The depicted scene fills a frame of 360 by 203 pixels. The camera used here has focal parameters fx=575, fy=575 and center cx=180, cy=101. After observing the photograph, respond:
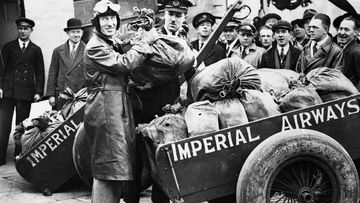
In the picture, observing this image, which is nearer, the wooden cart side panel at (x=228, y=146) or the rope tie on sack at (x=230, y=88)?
the wooden cart side panel at (x=228, y=146)

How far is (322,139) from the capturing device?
13.7ft

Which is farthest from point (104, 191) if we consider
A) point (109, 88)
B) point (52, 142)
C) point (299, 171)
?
point (52, 142)

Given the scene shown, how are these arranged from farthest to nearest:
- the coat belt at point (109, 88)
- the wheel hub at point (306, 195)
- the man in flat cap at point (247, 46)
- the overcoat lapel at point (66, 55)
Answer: the overcoat lapel at point (66, 55) → the man in flat cap at point (247, 46) → the coat belt at point (109, 88) → the wheel hub at point (306, 195)

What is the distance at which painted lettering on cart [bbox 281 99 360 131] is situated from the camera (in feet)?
14.1

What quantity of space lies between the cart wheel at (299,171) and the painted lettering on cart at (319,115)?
0.38 ft

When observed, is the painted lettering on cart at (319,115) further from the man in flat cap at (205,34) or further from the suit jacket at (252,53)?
the man in flat cap at (205,34)

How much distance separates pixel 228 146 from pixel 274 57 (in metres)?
3.16

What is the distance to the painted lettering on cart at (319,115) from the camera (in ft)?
14.1

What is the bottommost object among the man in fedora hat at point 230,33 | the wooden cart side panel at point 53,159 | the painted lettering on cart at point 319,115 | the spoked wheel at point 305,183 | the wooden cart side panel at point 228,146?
the wooden cart side panel at point 53,159

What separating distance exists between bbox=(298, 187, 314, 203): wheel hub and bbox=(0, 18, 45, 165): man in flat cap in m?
5.22

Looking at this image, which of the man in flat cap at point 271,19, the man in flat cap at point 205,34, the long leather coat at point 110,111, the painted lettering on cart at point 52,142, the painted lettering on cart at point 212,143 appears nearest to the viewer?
the painted lettering on cart at point 212,143

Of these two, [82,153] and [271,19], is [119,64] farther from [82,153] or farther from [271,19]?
[271,19]

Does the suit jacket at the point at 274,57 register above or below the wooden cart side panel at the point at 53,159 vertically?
above

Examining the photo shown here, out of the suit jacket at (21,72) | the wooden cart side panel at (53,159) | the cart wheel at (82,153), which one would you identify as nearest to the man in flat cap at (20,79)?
the suit jacket at (21,72)
